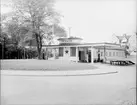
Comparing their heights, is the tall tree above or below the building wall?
above

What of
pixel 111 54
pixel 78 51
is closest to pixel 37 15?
pixel 78 51

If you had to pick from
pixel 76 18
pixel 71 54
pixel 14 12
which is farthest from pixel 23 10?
pixel 76 18

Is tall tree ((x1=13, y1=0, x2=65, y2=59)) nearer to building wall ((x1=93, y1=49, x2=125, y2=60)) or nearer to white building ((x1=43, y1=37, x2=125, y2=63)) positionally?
white building ((x1=43, y1=37, x2=125, y2=63))

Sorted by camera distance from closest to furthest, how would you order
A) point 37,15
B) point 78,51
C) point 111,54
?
1. point 37,15
2. point 78,51
3. point 111,54

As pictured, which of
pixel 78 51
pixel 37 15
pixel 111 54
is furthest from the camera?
pixel 111 54

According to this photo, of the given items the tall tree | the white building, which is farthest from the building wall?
the tall tree

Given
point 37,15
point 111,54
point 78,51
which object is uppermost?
point 37,15

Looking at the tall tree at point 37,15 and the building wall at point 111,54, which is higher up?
the tall tree at point 37,15

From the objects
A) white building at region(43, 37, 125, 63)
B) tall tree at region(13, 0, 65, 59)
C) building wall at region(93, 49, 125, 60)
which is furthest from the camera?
building wall at region(93, 49, 125, 60)

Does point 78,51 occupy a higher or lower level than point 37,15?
lower

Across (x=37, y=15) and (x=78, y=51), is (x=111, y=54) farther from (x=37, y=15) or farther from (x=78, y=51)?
(x=37, y=15)

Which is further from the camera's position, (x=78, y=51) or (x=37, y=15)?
(x=78, y=51)

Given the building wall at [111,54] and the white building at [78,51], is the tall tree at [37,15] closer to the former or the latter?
the white building at [78,51]

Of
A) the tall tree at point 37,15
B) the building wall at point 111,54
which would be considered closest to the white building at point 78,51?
the building wall at point 111,54
